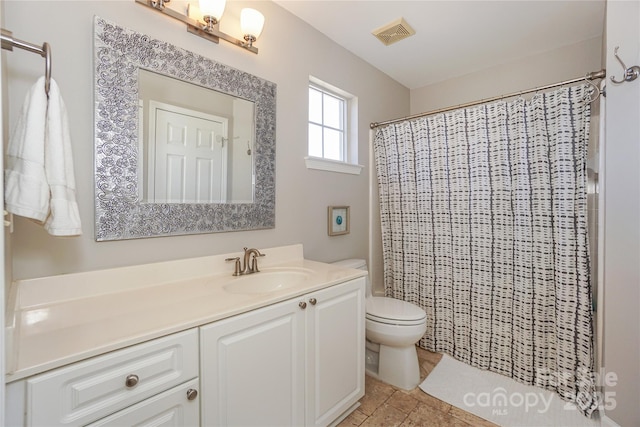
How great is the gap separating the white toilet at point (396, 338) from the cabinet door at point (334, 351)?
242 mm

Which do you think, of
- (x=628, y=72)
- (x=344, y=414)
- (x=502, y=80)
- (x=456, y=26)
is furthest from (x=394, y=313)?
(x=502, y=80)

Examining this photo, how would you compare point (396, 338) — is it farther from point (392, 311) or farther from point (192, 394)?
point (192, 394)

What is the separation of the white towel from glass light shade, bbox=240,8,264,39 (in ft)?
3.22

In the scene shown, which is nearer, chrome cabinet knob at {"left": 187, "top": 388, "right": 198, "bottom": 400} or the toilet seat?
chrome cabinet knob at {"left": 187, "top": 388, "right": 198, "bottom": 400}

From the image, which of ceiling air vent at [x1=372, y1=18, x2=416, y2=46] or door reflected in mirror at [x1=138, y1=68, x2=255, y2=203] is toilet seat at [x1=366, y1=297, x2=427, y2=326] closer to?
door reflected in mirror at [x1=138, y1=68, x2=255, y2=203]

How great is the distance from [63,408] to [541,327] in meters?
2.20

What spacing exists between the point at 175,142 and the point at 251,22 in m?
0.73

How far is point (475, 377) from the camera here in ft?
6.08

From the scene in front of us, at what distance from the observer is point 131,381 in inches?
30.3

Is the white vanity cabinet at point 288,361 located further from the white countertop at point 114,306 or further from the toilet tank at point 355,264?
the toilet tank at point 355,264

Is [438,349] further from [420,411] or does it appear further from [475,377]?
[420,411]

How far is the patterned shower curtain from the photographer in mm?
1585

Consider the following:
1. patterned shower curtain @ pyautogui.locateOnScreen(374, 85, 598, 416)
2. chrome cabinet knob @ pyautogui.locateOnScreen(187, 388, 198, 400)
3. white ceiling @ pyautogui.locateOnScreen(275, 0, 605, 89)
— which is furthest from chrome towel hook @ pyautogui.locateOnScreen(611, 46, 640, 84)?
chrome cabinet knob @ pyautogui.locateOnScreen(187, 388, 198, 400)

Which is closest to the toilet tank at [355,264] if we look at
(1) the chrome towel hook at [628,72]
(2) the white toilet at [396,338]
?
(2) the white toilet at [396,338]
